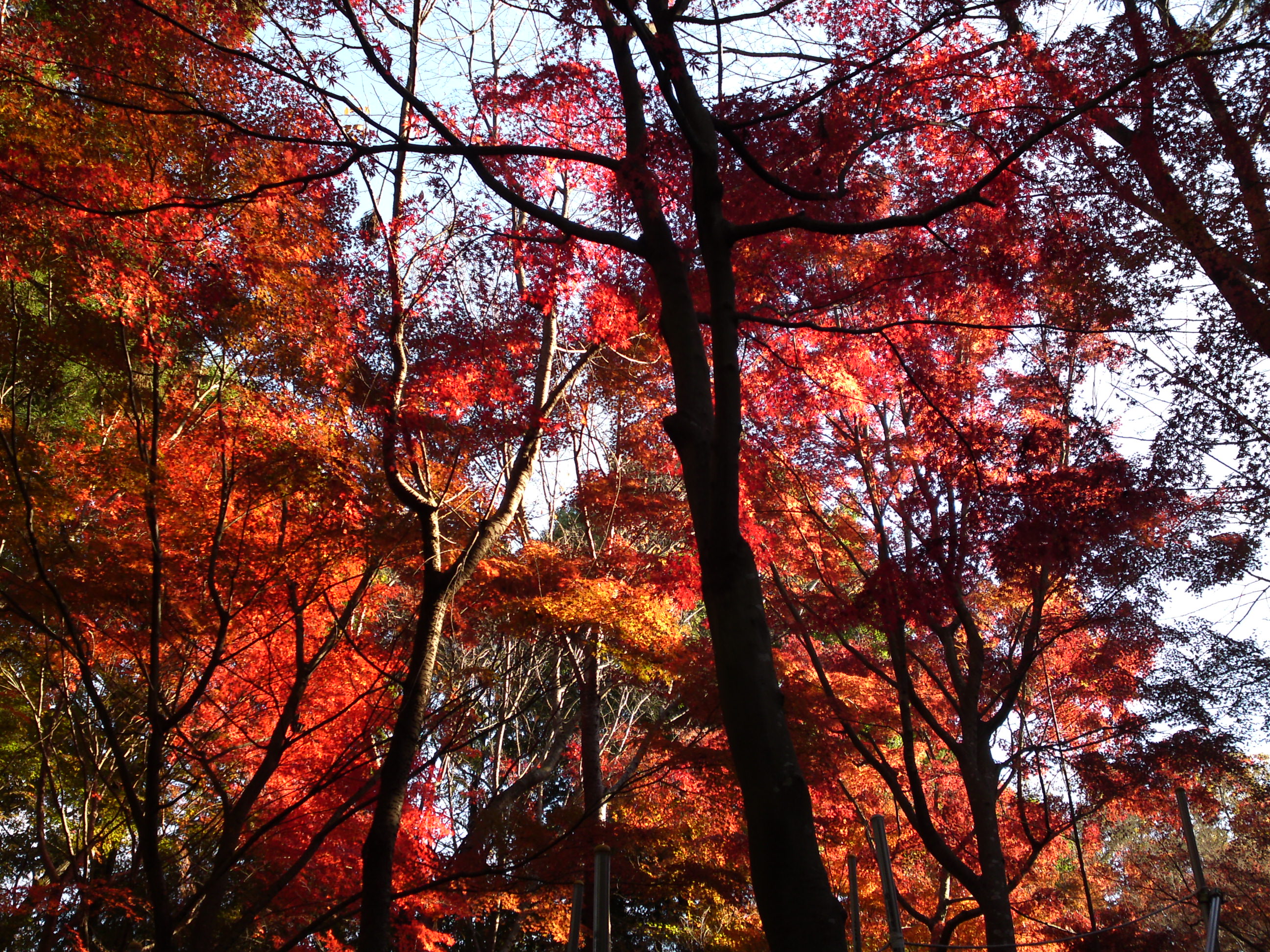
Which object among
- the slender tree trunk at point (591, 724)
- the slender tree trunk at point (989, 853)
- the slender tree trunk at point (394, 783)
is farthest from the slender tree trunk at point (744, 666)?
the slender tree trunk at point (591, 724)

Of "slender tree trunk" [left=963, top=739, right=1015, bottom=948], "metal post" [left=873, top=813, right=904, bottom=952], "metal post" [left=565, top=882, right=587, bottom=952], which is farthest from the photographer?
"slender tree trunk" [left=963, top=739, right=1015, bottom=948]

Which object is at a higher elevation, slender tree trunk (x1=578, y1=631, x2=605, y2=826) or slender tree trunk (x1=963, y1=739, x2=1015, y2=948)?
slender tree trunk (x1=578, y1=631, x2=605, y2=826)

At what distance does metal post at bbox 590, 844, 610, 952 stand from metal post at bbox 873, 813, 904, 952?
1822mm

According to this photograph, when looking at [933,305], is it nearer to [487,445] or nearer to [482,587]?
[487,445]

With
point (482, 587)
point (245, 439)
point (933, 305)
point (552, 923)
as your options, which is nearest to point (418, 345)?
point (245, 439)

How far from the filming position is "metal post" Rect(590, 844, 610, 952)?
4.18m

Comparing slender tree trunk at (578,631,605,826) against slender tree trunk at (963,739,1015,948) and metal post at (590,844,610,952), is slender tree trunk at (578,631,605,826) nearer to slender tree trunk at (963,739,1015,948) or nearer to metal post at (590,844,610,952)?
slender tree trunk at (963,739,1015,948)

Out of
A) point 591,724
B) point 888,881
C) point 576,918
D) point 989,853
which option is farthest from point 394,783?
point 591,724

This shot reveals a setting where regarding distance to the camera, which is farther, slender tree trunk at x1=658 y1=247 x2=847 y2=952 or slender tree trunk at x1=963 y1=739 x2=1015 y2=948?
slender tree trunk at x1=963 y1=739 x2=1015 y2=948

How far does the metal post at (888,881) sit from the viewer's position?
196 inches

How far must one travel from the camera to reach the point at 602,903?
14.3 ft

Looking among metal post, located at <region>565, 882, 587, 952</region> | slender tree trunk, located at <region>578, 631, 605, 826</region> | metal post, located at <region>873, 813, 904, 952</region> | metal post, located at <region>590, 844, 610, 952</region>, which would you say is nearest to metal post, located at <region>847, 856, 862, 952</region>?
metal post, located at <region>873, 813, 904, 952</region>

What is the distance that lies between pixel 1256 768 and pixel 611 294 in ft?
31.1

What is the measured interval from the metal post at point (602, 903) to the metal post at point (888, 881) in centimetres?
182
